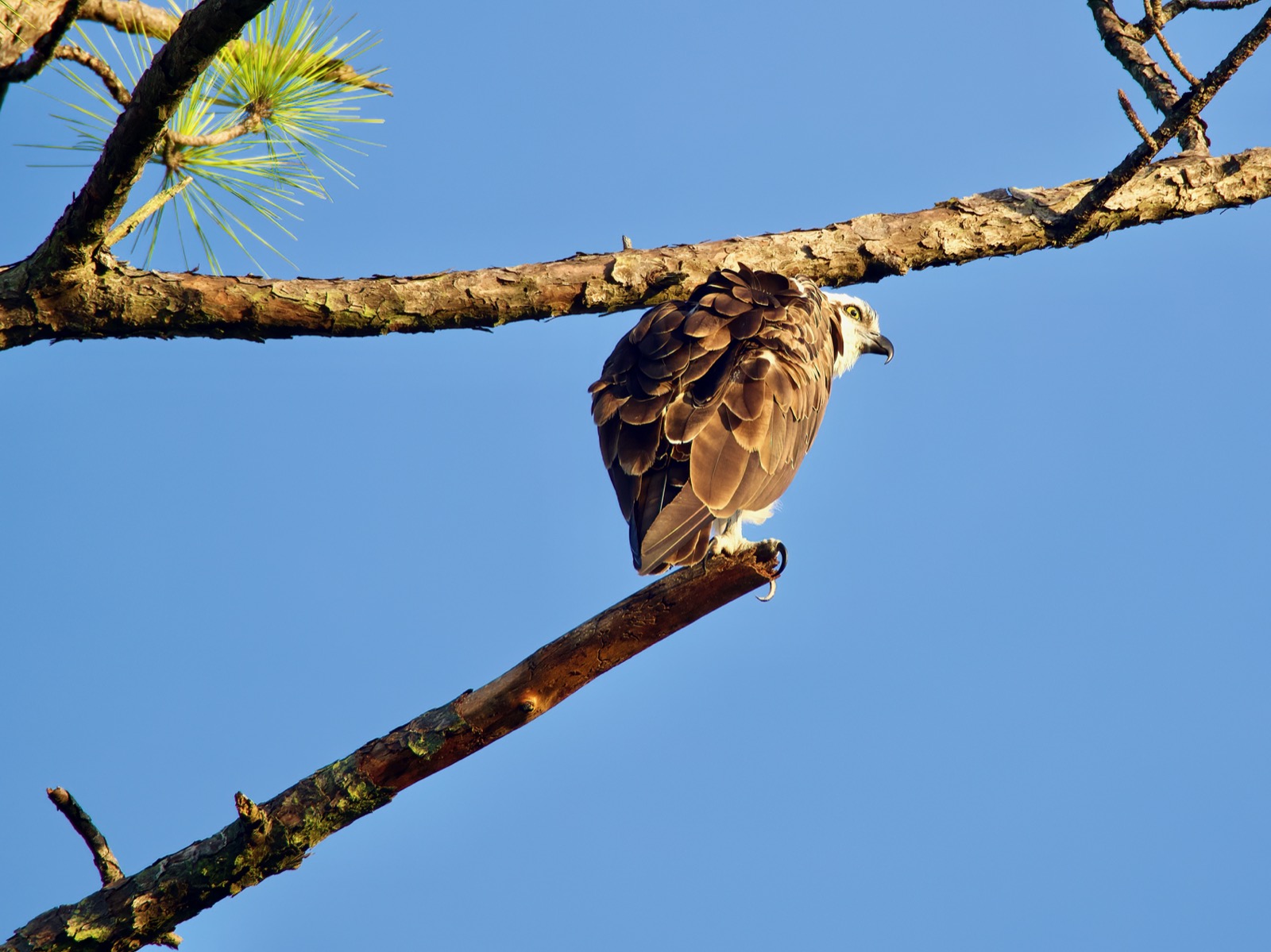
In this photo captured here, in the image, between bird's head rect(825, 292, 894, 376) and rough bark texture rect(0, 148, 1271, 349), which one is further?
bird's head rect(825, 292, 894, 376)

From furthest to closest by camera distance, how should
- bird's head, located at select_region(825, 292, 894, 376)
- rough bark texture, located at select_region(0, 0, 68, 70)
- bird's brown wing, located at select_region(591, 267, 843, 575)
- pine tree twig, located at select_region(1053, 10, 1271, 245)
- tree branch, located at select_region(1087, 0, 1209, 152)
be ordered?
bird's head, located at select_region(825, 292, 894, 376)
tree branch, located at select_region(1087, 0, 1209, 152)
pine tree twig, located at select_region(1053, 10, 1271, 245)
bird's brown wing, located at select_region(591, 267, 843, 575)
rough bark texture, located at select_region(0, 0, 68, 70)

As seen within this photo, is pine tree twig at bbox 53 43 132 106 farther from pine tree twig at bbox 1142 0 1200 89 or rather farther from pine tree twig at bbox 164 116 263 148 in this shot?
pine tree twig at bbox 1142 0 1200 89

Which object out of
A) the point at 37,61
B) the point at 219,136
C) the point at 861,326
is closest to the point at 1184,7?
the point at 861,326

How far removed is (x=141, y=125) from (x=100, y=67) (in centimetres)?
88

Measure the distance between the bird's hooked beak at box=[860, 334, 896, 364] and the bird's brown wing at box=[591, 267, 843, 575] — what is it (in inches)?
78.1

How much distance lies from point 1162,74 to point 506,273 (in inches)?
173

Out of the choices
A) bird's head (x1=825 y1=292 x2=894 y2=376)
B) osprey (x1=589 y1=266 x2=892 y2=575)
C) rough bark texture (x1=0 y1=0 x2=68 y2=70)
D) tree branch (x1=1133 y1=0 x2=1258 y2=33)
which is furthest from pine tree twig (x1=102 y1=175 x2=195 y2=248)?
tree branch (x1=1133 y1=0 x2=1258 y2=33)

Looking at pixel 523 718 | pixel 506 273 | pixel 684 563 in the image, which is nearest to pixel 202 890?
pixel 523 718

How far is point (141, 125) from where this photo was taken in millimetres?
4355

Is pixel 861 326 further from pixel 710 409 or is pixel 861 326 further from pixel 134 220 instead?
pixel 134 220

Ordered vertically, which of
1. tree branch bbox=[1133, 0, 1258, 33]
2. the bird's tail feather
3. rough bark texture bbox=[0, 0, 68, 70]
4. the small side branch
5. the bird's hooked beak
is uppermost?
tree branch bbox=[1133, 0, 1258, 33]

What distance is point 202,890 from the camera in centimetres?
408

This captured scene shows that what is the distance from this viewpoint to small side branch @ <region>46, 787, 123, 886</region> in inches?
157

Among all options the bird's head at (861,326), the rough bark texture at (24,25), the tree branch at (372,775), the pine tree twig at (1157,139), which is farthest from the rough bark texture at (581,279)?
the tree branch at (372,775)
